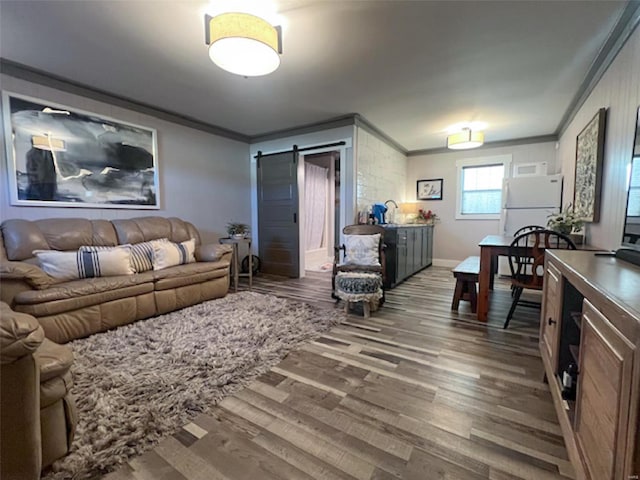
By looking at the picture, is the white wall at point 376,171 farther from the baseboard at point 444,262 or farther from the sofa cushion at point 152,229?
the sofa cushion at point 152,229

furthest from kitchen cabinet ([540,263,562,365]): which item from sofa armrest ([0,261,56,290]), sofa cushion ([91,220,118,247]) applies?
sofa cushion ([91,220,118,247])

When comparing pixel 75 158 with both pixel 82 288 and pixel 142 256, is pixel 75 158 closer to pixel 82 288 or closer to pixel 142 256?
pixel 142 256

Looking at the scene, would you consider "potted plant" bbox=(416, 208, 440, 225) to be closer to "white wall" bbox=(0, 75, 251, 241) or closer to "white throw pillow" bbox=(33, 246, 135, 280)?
"white wall" bbox=(0, 75, 251, 241)

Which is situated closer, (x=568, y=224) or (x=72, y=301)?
(x=72, y=301)

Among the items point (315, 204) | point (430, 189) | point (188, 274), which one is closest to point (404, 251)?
point (430, 189)

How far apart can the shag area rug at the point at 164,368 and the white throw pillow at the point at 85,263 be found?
22.2 inches

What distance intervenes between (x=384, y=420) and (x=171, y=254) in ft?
9.11

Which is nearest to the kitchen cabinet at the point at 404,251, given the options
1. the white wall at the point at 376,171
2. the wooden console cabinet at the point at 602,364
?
the white wall at the point at 376,171

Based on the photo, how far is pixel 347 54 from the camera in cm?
242

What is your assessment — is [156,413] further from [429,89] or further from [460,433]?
[429,89]

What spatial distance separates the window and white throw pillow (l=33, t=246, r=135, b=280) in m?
5.60

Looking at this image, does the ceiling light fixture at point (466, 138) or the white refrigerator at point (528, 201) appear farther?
the white refrigerator at point (528, 201)

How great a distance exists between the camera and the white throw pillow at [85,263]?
241cm

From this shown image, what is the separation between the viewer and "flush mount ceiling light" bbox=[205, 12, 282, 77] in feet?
5.74
